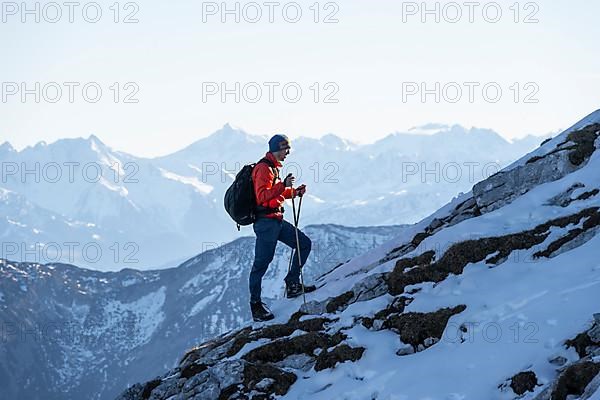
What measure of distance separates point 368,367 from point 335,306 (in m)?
4.61

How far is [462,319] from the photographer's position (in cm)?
1645

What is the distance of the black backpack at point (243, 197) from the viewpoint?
20500 mm

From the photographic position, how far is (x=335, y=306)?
20.6 metres

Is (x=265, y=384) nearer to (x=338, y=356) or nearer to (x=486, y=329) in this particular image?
(x=338, y=356)

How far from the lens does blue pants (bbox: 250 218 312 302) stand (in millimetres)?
20875

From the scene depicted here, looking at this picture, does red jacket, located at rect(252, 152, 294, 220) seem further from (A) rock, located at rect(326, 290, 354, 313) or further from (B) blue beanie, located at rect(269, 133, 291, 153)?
(A) rock, located at rect(326, 290, 354, 313)

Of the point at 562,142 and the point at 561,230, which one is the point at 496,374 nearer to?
the point at 561,230

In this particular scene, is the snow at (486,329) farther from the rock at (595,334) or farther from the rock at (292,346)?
the rock at (292,346)

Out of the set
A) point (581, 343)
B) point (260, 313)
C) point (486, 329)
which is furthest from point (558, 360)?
point (260, 313)

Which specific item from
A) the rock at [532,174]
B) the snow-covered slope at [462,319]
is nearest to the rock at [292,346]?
the snow-covered slope at [462,319]

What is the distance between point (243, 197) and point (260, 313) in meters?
3.41

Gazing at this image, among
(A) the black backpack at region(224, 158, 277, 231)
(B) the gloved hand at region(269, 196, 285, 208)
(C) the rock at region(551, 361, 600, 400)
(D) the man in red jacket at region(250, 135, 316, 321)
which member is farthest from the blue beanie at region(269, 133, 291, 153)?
(C) the rock at region(551, 361, 600, 400)

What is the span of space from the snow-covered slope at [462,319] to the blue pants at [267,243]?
1.10m

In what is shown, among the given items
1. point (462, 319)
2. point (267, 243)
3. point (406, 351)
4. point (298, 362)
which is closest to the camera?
point (406, 351)
